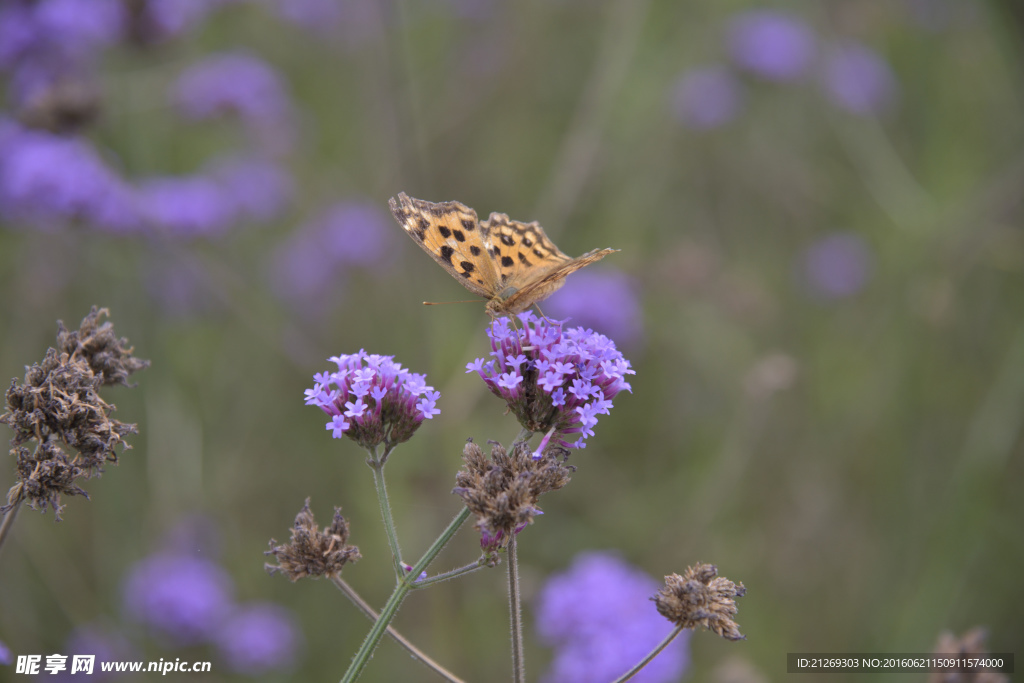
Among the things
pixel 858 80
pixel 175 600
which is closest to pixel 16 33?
pixel 175 600

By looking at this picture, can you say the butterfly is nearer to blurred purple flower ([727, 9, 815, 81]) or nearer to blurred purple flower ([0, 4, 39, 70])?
blurred purple flower ([0, 4, 39, 70])

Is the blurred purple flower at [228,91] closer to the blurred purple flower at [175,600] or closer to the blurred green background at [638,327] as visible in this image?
the blurred green background at [638,327]

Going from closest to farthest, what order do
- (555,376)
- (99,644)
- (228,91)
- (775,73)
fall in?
(555,376)
(99,644)
(228,91)
(775,73)

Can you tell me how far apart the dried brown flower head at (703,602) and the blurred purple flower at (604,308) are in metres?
3.04

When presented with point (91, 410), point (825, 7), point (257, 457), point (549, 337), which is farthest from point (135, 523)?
point (825, 7)

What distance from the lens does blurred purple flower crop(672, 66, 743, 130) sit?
7605 millimetres

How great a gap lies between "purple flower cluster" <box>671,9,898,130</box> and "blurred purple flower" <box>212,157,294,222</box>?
4.02m

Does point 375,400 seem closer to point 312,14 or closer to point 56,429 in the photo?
point 56,429

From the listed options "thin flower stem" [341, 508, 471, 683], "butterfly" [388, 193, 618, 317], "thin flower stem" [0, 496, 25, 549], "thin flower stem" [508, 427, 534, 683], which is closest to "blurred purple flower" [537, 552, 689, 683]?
"thin flower stem" [508, 427, 534, 683]

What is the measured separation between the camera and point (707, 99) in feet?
25.6

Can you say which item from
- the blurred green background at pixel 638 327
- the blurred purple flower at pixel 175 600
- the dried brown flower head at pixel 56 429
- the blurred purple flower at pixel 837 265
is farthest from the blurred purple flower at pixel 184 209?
the blurred purple flower at pixel 837 265

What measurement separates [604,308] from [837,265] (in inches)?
141

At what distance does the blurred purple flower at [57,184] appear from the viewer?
475 cm

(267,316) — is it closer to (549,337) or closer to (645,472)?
(645,472)
